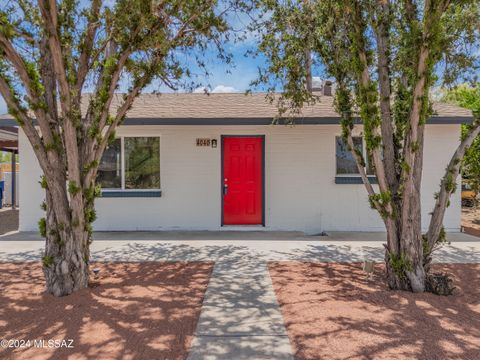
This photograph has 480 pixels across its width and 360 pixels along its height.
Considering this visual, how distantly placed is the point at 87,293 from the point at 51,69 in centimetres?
282

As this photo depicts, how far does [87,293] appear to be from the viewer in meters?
4.19

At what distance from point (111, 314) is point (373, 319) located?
9.07 ft

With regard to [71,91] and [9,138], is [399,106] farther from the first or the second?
[9,138]

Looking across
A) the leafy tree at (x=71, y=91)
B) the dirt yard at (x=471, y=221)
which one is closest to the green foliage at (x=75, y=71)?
the leafy tree at (x=71, y=91)

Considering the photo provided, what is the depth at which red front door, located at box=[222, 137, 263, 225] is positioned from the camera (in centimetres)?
870

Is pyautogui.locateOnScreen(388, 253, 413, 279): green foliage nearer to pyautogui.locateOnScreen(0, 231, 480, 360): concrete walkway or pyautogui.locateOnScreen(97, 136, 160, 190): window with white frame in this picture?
pyautogui.locateOnScreen(0, 231, 480, 360): concrete walkway

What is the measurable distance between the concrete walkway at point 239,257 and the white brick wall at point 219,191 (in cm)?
43

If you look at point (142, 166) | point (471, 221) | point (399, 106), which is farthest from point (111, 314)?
point (471, 221)

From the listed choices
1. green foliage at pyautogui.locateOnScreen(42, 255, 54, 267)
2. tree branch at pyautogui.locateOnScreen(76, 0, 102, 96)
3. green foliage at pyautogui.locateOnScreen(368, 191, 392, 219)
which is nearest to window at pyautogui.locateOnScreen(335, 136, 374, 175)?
green foliage at pyautogui.locateOnScreen(368, 191, 392, 219)

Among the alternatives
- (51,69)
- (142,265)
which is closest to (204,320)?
(142,265)

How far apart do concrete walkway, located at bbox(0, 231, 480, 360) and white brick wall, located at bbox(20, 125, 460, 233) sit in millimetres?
426

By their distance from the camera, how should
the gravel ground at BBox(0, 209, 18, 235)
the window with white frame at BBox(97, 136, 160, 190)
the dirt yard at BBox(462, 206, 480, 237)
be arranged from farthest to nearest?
the gravel ground at BBox(0, 209, 18, 235) → the window with white frame at BBox(97, 136, 160, 190) → the dirt yard at BBox(462, 206, 480, 237)

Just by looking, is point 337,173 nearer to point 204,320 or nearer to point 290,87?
point 290,87

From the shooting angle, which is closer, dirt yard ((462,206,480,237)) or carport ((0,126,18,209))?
dirt yard ((462,206,480,237))
